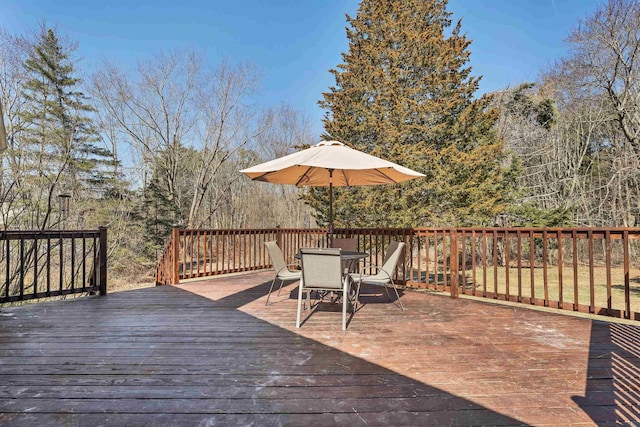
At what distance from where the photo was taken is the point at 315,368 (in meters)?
2.31

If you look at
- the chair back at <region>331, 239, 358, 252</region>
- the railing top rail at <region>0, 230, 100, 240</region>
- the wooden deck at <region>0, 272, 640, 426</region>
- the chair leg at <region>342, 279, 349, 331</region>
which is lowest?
the wooden deck at <region>0, 272, 640, 426</region>

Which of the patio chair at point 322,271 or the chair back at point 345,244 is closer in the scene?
the patio chair at point 322,271

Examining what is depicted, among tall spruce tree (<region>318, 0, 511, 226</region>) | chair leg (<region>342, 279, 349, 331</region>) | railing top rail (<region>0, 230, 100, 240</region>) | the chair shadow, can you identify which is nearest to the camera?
the chair shadow

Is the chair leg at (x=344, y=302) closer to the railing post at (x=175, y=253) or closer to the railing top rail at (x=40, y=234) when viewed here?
the railing post at (x=175, y=253)

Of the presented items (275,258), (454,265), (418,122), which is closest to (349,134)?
(418,122)

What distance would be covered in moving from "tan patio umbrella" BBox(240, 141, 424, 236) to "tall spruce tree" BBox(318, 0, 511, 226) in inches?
202

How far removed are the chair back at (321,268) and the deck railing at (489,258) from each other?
6.08 ft

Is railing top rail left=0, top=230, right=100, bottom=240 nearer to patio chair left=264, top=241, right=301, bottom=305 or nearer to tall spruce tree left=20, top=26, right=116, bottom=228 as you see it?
patio chair left=264, top=241, right=301, bottom=305

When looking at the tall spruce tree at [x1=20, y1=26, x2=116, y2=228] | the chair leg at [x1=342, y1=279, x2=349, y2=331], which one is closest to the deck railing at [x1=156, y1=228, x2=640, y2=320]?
the chair leg at [x1=342, y1=279, x2=349, y2=331]

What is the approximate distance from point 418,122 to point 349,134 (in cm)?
232

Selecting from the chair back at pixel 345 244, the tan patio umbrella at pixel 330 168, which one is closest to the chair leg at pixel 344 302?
the tan patio umbrella at pixel 330 168

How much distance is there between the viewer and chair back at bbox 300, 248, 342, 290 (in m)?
3.35

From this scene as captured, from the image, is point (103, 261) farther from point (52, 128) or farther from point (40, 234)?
point (52, 128)

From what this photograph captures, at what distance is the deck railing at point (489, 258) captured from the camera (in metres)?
3.50
